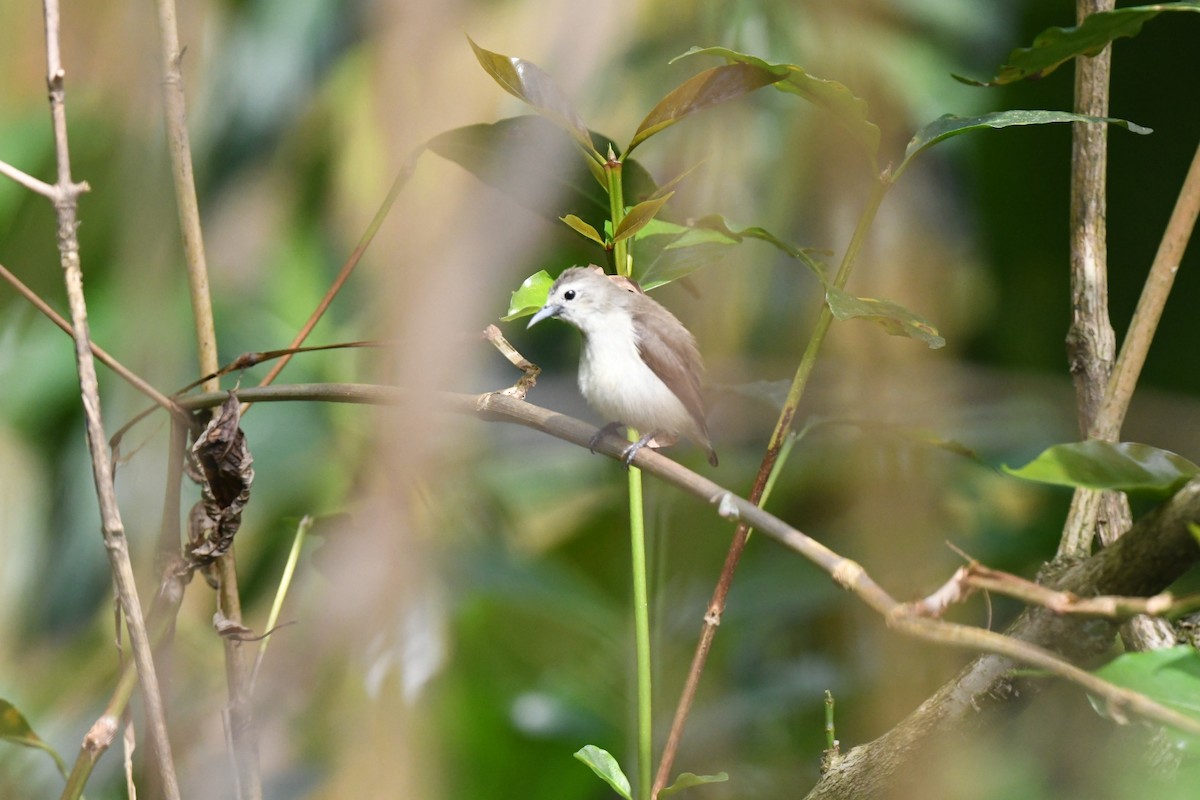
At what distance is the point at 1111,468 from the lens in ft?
2.19

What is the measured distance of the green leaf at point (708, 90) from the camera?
2.86 ft

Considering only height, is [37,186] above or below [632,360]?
above

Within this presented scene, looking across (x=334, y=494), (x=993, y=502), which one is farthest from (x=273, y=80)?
(x=993, y=502)

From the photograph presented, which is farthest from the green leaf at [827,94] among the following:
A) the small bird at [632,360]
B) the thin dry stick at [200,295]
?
the small bird at [632,360]

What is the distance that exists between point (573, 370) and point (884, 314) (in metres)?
1.80

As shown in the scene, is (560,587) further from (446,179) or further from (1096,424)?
(1096,424)

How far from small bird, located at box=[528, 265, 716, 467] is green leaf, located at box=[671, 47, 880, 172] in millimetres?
680

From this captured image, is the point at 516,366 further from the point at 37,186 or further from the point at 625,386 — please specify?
the point at 625,386

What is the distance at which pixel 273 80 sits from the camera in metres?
2.63

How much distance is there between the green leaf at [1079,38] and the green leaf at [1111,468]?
33 centimetres

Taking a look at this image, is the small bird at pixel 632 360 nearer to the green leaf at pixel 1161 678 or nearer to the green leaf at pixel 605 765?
the green leaf at pixel 605 765

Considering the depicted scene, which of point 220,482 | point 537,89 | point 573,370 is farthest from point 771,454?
point 573,370

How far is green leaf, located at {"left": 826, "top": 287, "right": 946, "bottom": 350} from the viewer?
849 millimetres

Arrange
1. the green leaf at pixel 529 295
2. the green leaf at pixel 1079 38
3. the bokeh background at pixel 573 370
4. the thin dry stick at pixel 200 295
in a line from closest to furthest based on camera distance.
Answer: the green leaf at pixel 1079 38
the thin dry stick at pixel 200 295
the green leaf at pixel 529 295
the bokeh background at pixel 573 370
